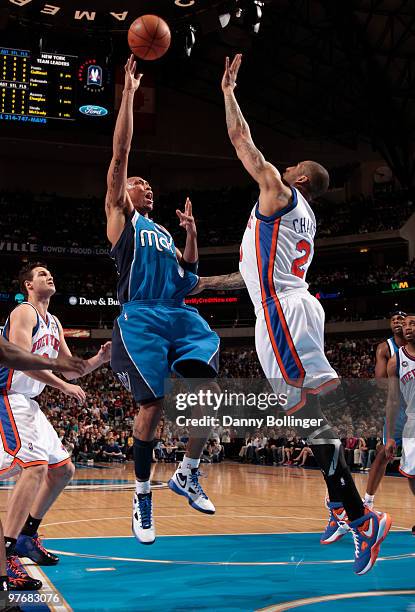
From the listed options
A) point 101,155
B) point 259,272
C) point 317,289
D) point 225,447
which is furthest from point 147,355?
point 101,155

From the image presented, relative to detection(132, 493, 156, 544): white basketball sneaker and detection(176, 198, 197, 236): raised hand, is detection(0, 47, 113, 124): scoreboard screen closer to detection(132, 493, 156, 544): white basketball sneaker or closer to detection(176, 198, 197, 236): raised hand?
detection(176, 198, 197, 236): raised hand

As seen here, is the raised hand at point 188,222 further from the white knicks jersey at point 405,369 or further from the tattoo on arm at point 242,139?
the white knicks jersey at point 405,369

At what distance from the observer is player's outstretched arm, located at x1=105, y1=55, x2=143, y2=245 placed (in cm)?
473

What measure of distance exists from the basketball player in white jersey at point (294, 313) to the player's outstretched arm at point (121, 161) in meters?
0.69

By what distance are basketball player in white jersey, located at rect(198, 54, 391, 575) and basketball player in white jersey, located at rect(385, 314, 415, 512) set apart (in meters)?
2.99

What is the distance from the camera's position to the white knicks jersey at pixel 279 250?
15.2 feet

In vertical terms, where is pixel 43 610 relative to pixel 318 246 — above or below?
below

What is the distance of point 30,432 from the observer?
577 cm

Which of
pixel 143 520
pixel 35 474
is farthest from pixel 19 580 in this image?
pixel 143 520

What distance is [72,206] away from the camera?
3628 cm

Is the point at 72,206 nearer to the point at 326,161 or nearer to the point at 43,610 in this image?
the point at 326,161

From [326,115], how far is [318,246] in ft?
20.1

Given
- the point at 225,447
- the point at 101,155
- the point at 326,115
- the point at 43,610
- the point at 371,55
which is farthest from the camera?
the point at 101,155

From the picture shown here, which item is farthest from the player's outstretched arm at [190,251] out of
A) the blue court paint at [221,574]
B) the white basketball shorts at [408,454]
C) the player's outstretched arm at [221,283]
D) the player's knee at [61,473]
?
the white basketball shorts at [408,454]
